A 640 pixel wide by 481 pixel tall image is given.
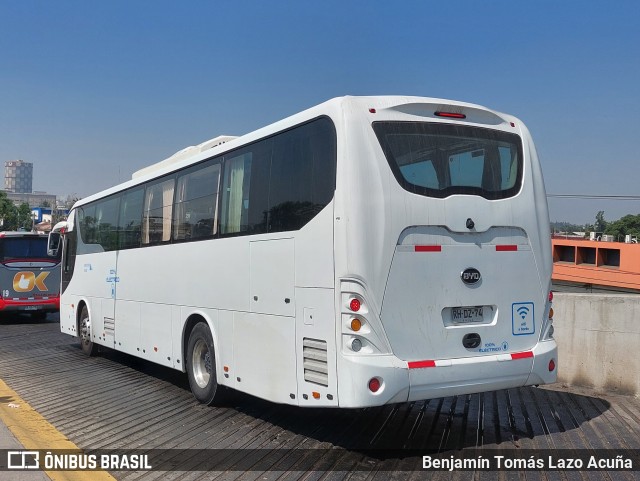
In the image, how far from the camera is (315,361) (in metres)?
5.82

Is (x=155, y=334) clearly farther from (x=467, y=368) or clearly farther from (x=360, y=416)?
(x=467, y=368)

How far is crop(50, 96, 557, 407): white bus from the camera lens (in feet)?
18.4

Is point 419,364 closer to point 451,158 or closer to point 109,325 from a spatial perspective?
point 451,158

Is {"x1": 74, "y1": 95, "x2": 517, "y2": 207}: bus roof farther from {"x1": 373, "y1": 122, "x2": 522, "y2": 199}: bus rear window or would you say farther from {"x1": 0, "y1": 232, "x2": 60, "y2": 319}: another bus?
{"x1": 0, "y1": 232, "x2": 60, "y2": 319}: another bus

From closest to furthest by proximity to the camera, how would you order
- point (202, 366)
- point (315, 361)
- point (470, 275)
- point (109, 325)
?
point (315, 361)
point (470, 275)
point (202, 366)
point (109, 325)

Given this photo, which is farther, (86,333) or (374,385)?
(86,333)

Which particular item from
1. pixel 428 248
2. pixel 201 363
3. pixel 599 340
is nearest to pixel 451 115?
pixel 428 248

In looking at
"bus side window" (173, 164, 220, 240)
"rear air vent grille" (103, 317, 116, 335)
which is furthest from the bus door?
"bus side window" (173, 164, 220, 240)

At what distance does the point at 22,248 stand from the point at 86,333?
8.37m

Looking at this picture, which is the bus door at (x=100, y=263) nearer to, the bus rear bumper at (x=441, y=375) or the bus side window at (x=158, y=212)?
the bus side window at (x=158, y=212)

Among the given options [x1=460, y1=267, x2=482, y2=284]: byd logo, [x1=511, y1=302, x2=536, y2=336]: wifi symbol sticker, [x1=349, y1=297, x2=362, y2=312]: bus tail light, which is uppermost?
[x1=460, y1=267, x2=482, y2=284]: byd logo

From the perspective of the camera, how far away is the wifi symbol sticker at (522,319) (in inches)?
249

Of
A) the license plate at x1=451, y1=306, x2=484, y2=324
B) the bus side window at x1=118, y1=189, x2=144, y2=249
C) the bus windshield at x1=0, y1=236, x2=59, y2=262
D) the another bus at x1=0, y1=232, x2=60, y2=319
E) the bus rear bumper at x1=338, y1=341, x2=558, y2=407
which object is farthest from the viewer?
the bus windshield at x1=0, y1=236, x2=59, y2=262

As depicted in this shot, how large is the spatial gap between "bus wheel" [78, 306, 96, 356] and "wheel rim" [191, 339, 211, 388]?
4922 mm
